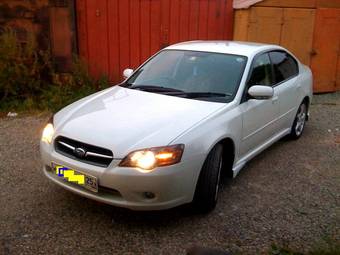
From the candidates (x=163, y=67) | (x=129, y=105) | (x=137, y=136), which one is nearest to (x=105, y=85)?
(x=163, y=67)

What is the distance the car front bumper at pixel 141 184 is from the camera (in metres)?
3.11

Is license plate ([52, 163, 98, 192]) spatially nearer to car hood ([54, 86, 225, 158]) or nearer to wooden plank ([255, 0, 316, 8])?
car hood ([54, 86, 225, 158])

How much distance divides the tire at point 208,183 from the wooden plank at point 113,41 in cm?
504

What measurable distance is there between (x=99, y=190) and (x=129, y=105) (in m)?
1.00

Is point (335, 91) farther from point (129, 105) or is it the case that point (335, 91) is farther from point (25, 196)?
point (25, 196)

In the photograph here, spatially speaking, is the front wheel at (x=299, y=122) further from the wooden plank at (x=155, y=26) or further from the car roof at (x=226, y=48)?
the wooden plank at (x=155, y=26)

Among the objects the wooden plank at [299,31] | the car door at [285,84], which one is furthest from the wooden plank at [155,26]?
the car door at [285,84]

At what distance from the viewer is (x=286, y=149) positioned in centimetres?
554

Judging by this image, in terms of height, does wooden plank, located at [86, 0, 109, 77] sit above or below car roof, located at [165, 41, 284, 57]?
below

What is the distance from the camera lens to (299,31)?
8188 mm

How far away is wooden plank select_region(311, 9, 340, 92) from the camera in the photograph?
8312 millimetres

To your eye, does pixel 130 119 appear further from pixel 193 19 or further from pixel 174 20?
pixel 193 19

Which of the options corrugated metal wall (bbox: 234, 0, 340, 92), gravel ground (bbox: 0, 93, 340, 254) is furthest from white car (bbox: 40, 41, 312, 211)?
corrugated metal wall (bbox: 234, 0, 340, 92)

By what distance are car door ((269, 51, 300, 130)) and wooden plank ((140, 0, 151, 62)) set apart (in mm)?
3373
